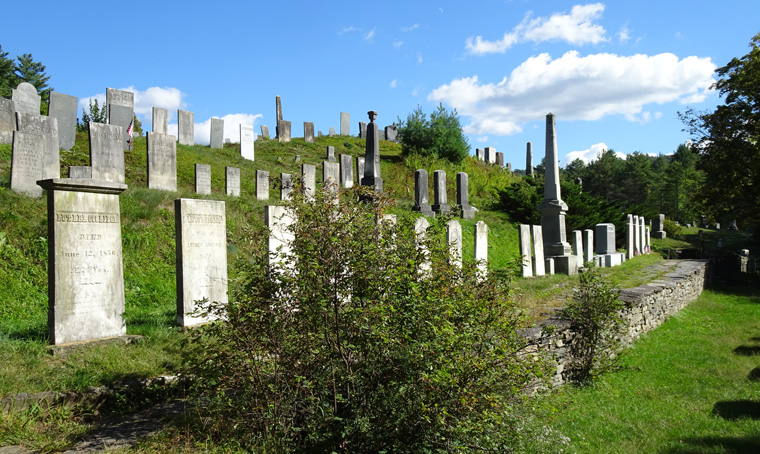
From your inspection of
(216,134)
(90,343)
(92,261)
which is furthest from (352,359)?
(216,134)

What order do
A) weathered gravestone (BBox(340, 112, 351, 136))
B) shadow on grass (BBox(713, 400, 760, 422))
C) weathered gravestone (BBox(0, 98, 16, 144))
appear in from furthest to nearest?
1. weathered gravestone (BBox(340, 112, 351, 136))
2. weathered gravestone (BBox(0, 98, 16, 144))
3. shadow on grass (BBox(713, 400, 760, 422))

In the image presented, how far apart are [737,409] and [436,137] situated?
26.6 meters

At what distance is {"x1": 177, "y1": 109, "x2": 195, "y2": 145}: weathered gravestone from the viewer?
24.5 m

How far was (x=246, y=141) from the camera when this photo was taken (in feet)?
84.1

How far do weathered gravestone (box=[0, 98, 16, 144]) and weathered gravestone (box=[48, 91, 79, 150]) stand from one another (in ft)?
4.18

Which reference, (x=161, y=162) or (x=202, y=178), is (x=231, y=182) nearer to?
(x=202, y=178)

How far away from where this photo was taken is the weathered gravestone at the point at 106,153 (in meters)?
12.3

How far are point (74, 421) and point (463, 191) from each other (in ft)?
57.5

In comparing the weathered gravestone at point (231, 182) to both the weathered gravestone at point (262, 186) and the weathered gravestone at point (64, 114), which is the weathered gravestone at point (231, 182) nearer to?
the weathered gravestone at point (262, 186)

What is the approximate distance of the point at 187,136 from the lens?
24.8 metres

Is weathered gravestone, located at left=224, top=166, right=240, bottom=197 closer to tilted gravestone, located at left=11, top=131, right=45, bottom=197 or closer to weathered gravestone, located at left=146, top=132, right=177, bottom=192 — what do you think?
weathered gravestone, located at left=146, top=132, right=177, bottom=192

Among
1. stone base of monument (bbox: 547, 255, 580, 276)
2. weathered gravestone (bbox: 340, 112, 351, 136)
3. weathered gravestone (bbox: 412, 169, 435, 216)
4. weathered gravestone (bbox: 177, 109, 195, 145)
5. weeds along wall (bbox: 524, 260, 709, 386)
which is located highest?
weathered gravestone (bbox: 340, 112, 351, 136)

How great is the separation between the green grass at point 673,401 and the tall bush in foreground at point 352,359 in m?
0.80

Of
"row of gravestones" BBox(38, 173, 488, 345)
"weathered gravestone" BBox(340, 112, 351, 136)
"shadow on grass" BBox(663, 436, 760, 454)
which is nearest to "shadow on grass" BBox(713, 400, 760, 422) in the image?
"shadow on grass" BBox(663, 436, 760, 454)
